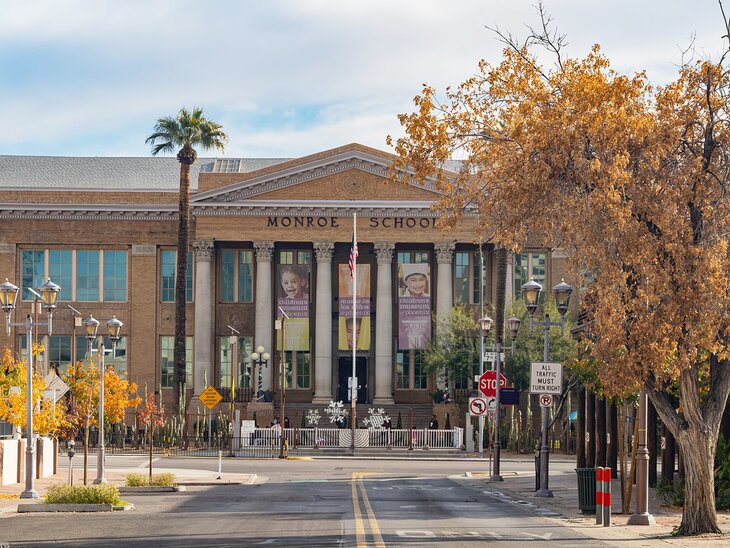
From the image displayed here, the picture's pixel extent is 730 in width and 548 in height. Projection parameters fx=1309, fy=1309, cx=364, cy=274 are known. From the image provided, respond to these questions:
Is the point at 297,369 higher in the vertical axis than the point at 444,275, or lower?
lower

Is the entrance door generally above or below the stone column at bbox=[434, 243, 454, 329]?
below

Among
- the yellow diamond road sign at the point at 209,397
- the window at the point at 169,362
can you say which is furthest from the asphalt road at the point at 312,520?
the window at the point at 169,362

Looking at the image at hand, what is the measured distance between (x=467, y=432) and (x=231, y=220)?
2072 cm

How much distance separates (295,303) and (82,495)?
145 ft

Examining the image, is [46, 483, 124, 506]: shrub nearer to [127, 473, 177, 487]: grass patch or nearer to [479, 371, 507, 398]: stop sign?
[127, 473, 177, 487]: grass patch

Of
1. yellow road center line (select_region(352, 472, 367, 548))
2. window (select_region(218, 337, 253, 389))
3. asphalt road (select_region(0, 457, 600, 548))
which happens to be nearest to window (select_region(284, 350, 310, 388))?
window (select_region(218, 337, 253, 389))

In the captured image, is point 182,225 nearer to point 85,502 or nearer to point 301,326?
point 301,326

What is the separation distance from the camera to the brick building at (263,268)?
7131 cm

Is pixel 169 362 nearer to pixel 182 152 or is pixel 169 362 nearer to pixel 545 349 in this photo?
pixel 182 152

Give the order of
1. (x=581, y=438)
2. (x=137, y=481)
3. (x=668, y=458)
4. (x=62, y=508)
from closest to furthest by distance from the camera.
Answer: (x=62, y=508) < (x=668, y=458) < (x=137, y=481) < (x=581, y=438)

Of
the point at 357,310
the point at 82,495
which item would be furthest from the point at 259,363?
the point at 82,495

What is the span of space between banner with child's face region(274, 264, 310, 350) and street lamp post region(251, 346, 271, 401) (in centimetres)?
176

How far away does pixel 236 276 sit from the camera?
75.0 metres

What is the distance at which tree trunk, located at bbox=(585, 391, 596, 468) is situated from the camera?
37156 millimetres
